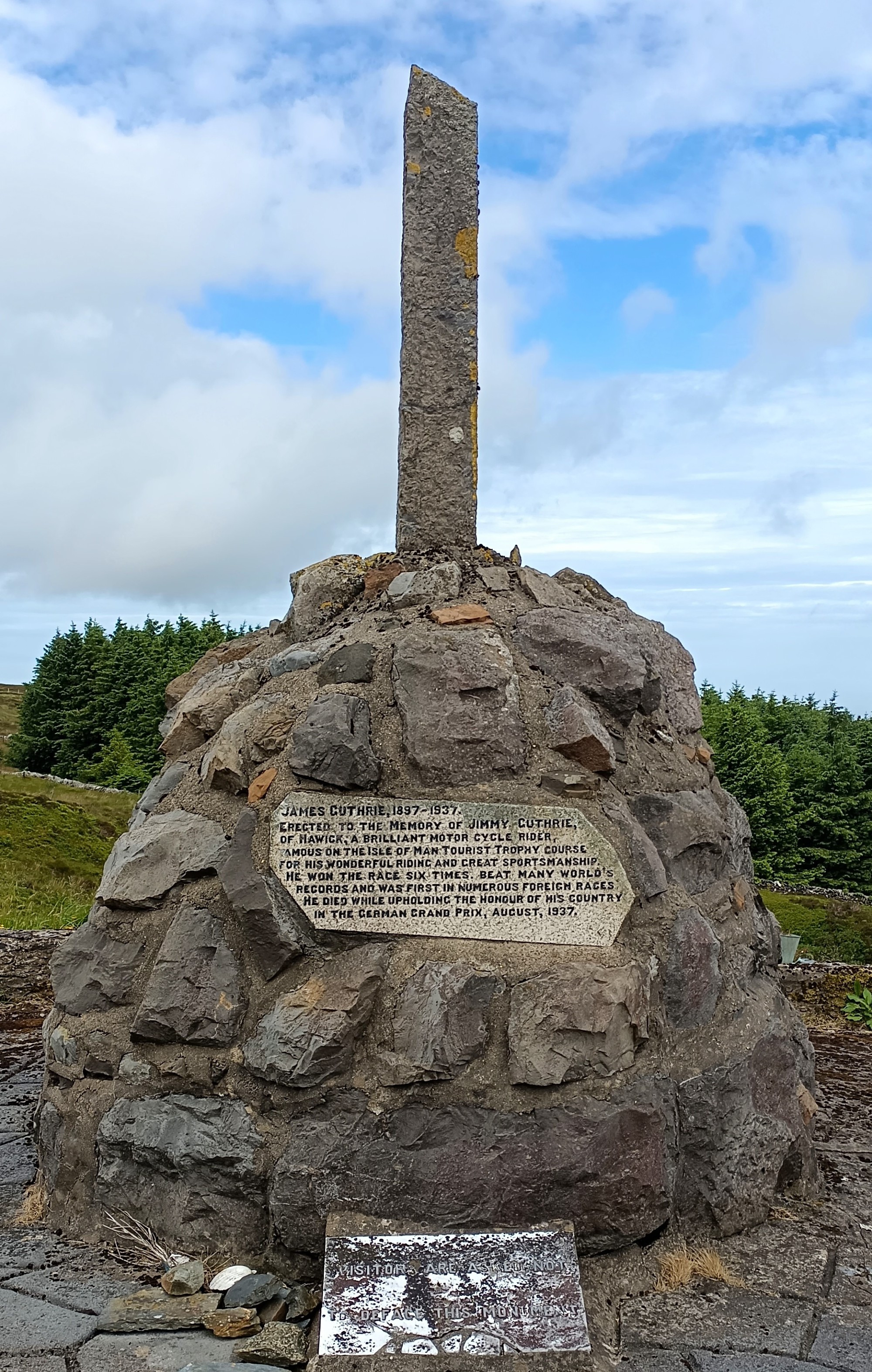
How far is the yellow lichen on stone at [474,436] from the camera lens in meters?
5.06

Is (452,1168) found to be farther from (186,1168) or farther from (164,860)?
(164,860)

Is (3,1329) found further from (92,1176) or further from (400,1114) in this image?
(400,1114)

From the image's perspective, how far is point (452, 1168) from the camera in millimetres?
3678

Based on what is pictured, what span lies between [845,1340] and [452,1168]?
4.06 feet

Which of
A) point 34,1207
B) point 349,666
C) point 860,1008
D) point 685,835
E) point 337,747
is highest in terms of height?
point 349,666

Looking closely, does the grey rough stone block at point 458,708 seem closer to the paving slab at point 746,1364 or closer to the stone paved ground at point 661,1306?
the stone paved ground at point 661,1306

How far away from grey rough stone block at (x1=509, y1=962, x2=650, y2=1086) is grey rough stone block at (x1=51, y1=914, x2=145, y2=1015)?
139 cm

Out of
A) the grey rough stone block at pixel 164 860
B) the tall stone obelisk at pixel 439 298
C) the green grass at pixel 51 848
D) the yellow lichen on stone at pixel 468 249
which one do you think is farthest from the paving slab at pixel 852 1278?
the green grass at pixel 51 848

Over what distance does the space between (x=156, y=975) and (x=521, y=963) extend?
4.15 feet

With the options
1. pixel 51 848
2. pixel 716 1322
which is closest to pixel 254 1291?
pixel 716 1322

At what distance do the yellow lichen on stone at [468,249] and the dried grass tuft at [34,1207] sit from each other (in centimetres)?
401

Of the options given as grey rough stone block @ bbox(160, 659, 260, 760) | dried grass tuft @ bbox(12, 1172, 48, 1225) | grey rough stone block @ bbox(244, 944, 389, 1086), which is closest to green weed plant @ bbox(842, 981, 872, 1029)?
grey rough stone block @ bbox(244, 944, 389, 1086)

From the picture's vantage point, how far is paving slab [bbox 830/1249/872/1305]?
360 centimetres

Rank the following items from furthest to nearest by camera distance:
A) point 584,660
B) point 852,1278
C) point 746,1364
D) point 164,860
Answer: point 584,660 → point 164,860 → point 852,1278 → point 746,1364
